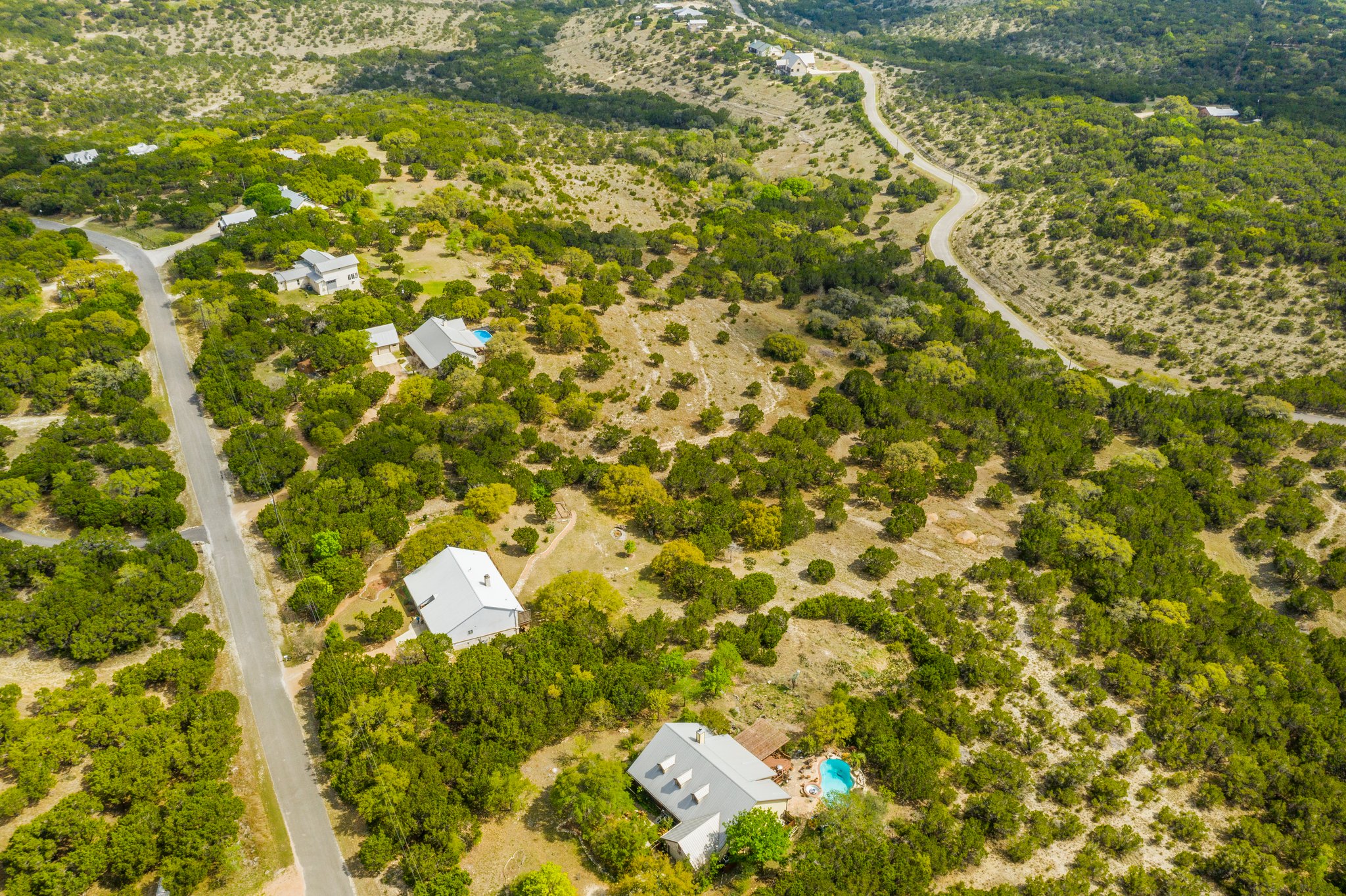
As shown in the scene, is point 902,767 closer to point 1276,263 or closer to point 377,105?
point 1276,263

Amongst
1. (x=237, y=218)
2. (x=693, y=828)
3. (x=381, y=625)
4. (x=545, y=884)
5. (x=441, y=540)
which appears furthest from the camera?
(x=237, y=218)

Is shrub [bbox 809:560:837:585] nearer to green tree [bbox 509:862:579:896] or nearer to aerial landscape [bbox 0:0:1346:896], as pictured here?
aerial landscape [bbox 0:0:1346:896]

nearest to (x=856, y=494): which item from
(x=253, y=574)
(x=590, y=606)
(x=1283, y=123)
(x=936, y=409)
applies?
(x=936, y=409)

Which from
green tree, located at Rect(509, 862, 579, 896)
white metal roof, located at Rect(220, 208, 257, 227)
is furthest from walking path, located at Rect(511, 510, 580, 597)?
white metal roof, located at Rect(220, 208, 257, 227)

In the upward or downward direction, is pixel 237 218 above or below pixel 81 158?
below

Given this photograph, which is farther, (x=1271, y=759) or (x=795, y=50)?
(x=795, y=50)

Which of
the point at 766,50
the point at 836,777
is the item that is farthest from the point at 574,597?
the point at 766,50

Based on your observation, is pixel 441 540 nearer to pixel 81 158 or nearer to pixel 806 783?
pixel 806 783
